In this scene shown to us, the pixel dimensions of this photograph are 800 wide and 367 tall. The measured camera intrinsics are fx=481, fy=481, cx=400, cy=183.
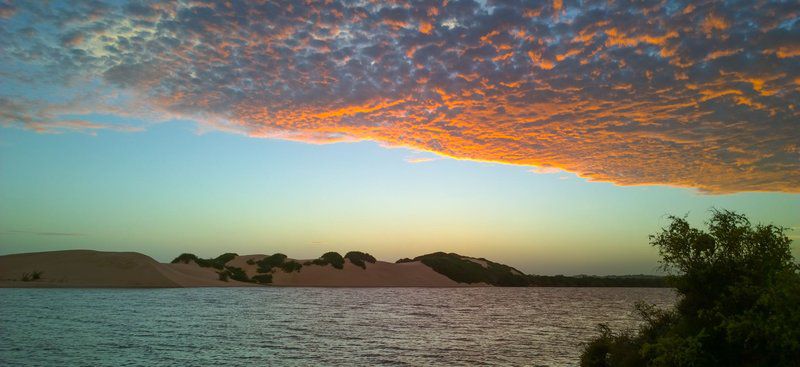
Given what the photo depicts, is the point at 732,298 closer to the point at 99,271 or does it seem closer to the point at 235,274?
the point at 99,271

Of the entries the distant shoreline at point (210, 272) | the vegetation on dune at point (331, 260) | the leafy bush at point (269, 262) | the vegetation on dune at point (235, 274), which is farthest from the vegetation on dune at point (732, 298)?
the vegetation on dune at point (331, 260)

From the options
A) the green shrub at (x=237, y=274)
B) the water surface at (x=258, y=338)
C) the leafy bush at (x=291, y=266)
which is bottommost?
the water surface at (x=258, y=338)

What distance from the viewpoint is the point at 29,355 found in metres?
22.2

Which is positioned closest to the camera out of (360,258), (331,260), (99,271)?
(99,271)

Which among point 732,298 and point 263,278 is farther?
point 263,278

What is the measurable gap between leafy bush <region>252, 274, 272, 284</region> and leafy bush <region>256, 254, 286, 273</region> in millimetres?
4185

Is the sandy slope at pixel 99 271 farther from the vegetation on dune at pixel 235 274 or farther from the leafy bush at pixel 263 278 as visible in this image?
the vegetation on dune at pixel 235 274

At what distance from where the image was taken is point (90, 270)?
87.9 m

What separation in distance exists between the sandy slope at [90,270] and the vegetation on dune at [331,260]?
160ft

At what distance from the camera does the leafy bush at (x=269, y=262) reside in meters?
134

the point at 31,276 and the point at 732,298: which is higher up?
the point at 732,298

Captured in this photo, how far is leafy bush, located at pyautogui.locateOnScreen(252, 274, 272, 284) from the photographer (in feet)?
412

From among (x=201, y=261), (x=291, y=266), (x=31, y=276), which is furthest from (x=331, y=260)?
(x=31, y=276)

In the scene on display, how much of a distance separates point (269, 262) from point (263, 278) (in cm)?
1319
